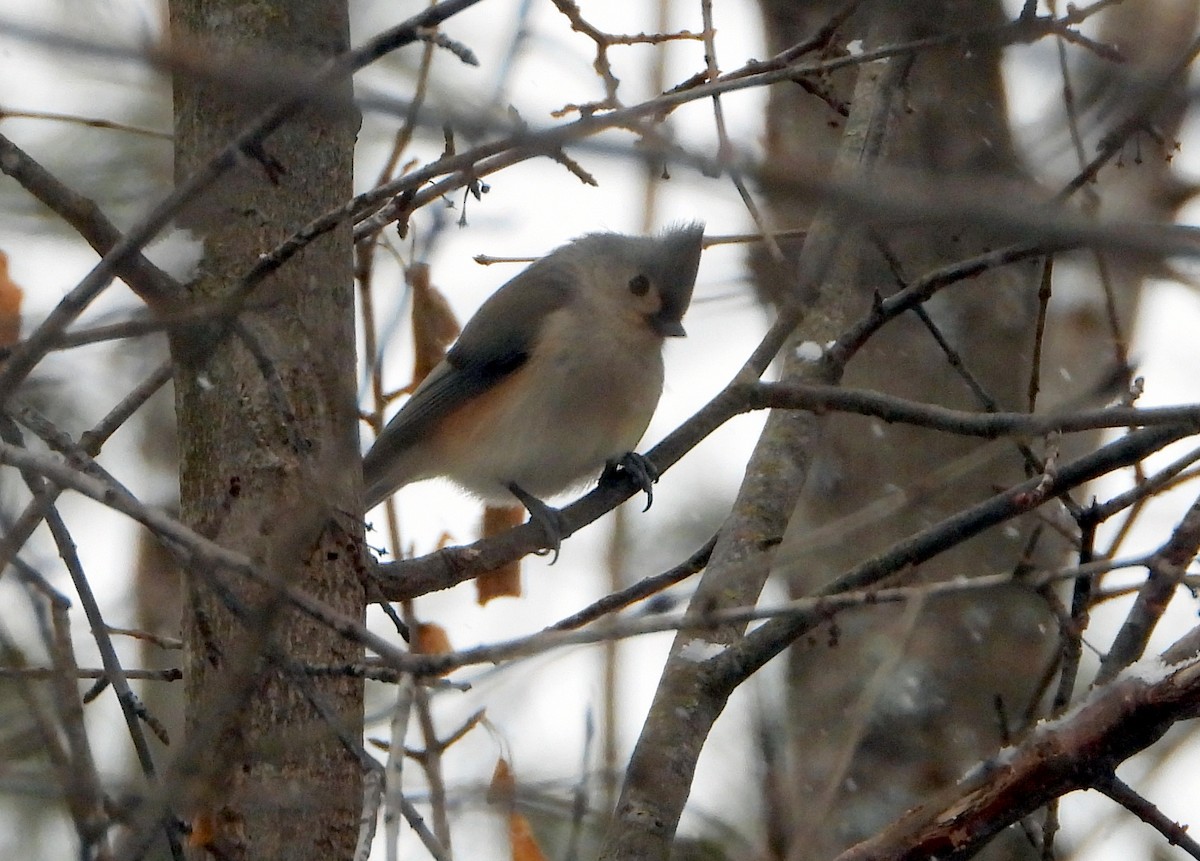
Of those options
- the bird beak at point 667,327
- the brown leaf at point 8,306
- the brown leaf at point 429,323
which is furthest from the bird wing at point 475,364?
the brown leaf at point 8,306

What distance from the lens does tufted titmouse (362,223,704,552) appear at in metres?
4.26

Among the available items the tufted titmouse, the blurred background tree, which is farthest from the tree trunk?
the tufted titmouse

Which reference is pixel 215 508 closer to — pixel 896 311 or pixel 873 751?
pixel 896 311

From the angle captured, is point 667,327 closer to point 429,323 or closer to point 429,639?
point 429,323

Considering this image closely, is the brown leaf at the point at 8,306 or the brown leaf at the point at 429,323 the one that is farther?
the brown leaf at the point at 429,323

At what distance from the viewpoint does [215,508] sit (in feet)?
8.16

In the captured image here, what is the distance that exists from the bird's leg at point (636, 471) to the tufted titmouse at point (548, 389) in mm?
23

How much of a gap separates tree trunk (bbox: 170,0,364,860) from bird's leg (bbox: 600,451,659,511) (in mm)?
1199

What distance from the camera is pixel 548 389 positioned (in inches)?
169

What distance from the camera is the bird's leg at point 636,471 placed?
150 inches

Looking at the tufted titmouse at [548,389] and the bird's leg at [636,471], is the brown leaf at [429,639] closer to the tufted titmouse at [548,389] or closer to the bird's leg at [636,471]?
the bird's leg at [636,471]

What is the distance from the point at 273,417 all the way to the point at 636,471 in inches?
63.7

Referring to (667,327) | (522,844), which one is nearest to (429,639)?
(522,844)

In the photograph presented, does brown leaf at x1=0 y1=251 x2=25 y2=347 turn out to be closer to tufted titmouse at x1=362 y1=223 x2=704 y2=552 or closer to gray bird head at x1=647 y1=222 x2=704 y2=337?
tufted titmouse at x1=362 y1=223 x2=704 y2=552
